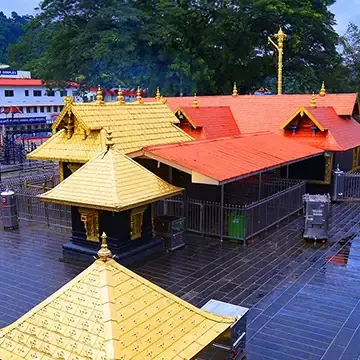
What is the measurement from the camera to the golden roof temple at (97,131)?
15727mm

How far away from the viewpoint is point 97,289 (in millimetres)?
4285

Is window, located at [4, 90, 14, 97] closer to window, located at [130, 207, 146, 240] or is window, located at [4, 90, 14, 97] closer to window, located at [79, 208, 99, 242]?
window, located at [79, 208, 99, 242]

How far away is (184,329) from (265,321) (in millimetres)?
5031

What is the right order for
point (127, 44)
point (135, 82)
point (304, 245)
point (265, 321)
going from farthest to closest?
point (135, 82), point (127, 44), point (304, 245), point (265, 321)

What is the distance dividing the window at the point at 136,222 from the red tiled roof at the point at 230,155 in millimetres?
1851

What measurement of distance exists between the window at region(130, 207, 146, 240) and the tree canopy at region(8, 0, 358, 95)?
23262 mm

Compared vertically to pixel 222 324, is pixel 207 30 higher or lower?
higher

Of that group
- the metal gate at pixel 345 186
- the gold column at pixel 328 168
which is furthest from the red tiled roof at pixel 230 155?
the metal gate at pixel 345 186

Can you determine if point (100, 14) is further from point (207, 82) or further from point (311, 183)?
point (311, 183)

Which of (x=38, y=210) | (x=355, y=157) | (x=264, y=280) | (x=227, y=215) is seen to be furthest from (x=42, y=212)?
(x=355, y=157)

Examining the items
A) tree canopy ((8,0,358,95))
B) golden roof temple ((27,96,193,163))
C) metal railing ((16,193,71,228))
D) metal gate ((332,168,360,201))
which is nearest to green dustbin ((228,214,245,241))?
golden roof temple ((27,96,193,163))

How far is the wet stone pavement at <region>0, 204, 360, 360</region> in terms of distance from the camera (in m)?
8.48

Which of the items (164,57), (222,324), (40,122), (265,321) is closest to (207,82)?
(164,57)

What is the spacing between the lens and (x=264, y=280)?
11.1 metres
